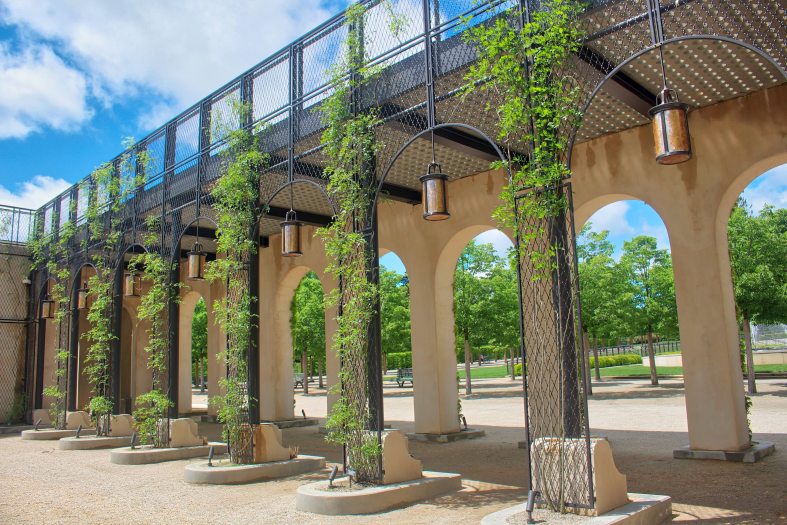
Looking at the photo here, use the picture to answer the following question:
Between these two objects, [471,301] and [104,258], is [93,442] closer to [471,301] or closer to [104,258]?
[104,258]

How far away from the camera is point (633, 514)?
15.9 ft

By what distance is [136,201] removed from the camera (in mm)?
12539

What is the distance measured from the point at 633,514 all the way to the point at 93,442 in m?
10.6

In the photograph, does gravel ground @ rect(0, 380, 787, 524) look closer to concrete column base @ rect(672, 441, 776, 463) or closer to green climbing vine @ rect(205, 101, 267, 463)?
concrete column base @ rect(672, 441, 776, 463)

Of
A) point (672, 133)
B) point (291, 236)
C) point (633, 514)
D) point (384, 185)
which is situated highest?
point (384, 185)

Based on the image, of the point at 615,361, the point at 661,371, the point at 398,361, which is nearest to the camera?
the point at 661,371

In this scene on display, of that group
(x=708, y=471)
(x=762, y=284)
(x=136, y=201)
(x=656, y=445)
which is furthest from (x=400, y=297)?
(x=708, y=471)

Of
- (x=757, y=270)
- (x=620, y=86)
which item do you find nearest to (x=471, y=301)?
(x=757, y=270)

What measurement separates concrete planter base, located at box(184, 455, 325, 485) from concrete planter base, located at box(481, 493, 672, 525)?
3953mm

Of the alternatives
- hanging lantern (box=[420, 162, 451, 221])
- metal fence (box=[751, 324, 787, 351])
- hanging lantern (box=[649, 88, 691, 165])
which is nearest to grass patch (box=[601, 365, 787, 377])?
metal fence (box=[751, 324, 787, 351])

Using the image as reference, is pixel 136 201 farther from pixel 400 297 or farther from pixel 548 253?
pixel 400 297

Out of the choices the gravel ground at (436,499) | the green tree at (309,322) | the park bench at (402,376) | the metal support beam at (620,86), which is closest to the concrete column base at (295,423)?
the gravel ground at (436,499)

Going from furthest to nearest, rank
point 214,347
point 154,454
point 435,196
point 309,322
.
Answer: point 309,322 < point 214,347 < point 154,454 < point 435,196

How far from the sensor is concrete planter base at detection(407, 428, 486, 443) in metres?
11.0
